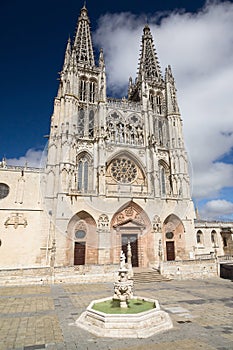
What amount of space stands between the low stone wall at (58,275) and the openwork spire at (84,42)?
24.7 metres

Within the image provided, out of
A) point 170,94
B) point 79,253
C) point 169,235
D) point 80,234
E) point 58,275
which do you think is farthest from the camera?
point 170,94

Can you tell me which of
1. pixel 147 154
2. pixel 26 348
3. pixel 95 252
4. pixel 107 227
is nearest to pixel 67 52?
pixel 147 154

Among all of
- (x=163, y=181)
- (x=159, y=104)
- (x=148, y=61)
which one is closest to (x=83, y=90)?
(x=159, y=104)

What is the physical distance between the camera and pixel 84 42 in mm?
31859

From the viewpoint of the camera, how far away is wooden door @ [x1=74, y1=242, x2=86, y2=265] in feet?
67.2

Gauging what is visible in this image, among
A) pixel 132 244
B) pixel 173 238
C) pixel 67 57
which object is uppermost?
pixel 67 57

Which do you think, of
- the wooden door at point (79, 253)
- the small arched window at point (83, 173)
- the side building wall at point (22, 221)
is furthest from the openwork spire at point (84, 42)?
the wooden door at point (79, 253)

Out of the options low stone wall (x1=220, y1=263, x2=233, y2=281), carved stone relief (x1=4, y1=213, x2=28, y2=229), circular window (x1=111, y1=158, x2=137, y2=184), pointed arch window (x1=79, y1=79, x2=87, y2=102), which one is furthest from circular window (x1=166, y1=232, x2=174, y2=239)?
pointed arch window (x1=79, y1=79, x2=87, y2=102)

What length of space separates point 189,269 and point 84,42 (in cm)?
3173

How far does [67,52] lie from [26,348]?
29918 mm

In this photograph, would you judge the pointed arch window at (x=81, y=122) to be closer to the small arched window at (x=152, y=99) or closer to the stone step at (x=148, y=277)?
the small arched window at (x=152, y=99)

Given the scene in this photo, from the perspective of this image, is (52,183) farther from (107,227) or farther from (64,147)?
(107,227)

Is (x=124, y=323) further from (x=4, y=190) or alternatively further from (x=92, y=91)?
(x=92, y=91)

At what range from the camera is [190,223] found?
23.9 metres
